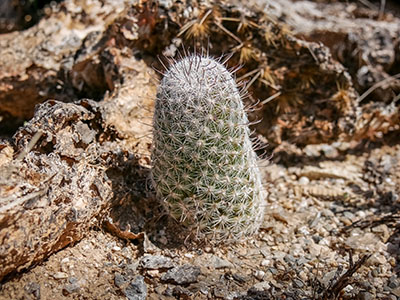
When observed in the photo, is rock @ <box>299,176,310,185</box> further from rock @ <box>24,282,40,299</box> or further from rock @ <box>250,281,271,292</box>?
rock @ <box>24,282,40,299</box>

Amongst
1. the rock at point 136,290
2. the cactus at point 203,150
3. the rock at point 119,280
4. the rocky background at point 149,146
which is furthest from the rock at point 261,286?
the rock at point 119,280

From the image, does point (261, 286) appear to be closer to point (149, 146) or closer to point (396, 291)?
point (396, 291)

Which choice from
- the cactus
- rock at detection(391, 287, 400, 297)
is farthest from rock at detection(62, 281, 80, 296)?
rock at detection(391, 287, 400, 297)

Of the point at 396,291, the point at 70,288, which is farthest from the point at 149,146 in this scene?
the point at 396,291

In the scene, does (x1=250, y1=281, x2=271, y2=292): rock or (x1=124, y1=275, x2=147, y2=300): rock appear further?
(x1=250, y1=281, x2=271, y2=292): rock

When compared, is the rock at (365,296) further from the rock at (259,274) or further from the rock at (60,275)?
the rock at (60,275)

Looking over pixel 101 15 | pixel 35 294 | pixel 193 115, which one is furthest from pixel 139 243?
pixel 101 15
